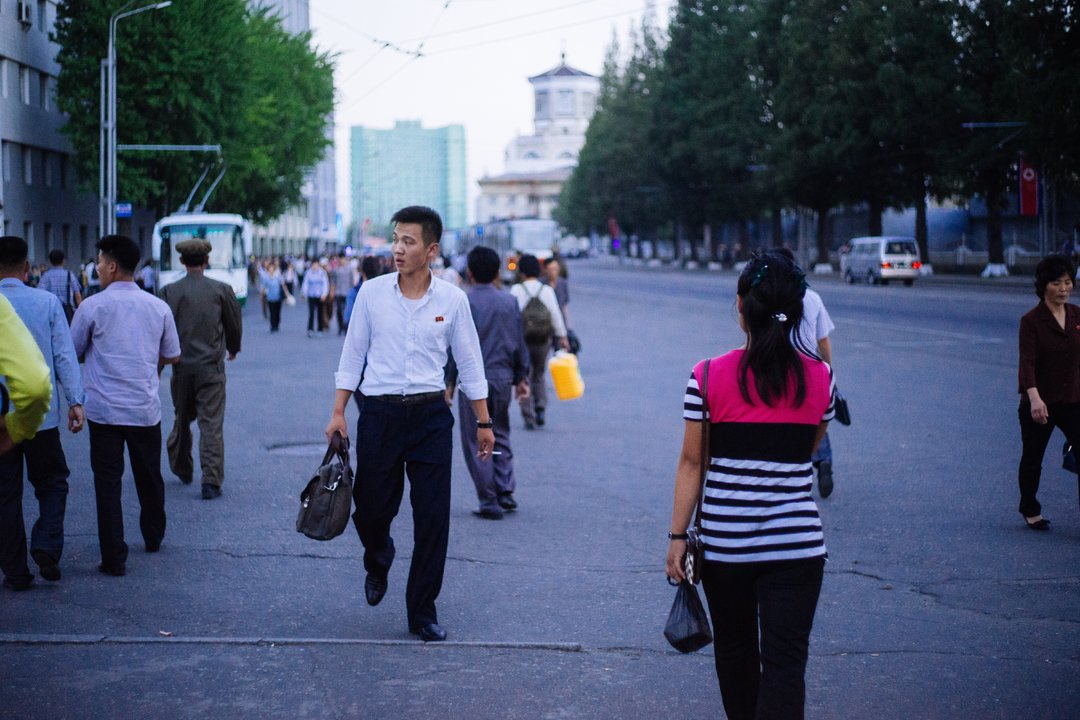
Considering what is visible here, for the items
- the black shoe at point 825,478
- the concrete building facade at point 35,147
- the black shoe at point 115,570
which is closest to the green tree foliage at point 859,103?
the concrete building facade at point 35,147

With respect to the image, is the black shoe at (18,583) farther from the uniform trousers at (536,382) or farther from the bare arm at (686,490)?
the uniform trousers at (536,382)

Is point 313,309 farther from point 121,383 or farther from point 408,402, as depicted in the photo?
point 408,402

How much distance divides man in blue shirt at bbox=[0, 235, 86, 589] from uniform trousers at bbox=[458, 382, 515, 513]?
8.29 feet

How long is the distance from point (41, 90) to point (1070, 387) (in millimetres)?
49311

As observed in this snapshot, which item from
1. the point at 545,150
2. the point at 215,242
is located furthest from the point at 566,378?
the point at 545,150

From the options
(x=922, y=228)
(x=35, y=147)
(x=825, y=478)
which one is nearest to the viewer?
(x=825, y=478)

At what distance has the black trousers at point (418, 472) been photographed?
5844 millimetres

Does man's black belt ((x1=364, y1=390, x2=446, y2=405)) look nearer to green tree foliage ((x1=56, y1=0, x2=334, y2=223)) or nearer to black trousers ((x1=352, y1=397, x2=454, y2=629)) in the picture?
black trousers ((x1=352, y1=397, x2=454, y2=629))

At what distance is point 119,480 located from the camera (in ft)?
24.0

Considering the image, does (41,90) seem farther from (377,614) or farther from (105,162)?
(377,614)

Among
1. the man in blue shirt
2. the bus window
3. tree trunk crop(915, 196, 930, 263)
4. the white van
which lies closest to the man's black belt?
the man in blue shirt

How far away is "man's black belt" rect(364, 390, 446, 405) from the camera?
5859 millimetres

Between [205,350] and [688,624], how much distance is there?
614 centimetres

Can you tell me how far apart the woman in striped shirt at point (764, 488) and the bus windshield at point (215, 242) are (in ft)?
130
